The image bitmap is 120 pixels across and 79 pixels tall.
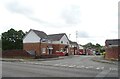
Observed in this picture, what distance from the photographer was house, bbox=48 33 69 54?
8412 centimetres

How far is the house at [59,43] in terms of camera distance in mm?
84125

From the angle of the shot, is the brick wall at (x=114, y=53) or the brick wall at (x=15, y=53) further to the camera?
the brick wall at (x=15, y=53)

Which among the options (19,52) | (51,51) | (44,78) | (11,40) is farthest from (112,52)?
(11,40)

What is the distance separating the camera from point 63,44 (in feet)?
285

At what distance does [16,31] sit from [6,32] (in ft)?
14.1

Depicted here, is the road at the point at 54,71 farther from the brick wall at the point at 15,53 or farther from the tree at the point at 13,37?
the tree at the point at 13,37

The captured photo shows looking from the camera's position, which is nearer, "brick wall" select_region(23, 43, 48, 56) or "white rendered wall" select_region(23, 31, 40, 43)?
"brick wall" select_region(23, 43, 48, 56)

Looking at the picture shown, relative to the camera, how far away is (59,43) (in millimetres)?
84250

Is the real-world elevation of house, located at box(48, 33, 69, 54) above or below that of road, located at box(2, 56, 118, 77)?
above

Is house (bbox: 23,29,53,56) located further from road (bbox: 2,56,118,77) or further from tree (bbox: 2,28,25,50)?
road (bbox: 2,56,118,77)

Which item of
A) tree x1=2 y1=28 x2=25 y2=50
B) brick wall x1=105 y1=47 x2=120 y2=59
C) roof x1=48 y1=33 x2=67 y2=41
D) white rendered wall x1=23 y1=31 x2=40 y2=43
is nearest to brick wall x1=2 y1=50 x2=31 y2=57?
brick wall x1=105 y1=47 x2=120 y2=59

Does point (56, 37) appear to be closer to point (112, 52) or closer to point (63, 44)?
point (63, 44)

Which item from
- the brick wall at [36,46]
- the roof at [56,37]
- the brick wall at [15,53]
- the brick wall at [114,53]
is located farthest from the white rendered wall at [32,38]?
the brick wall at [114,53]

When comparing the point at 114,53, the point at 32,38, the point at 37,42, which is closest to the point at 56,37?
the point at 32,38
